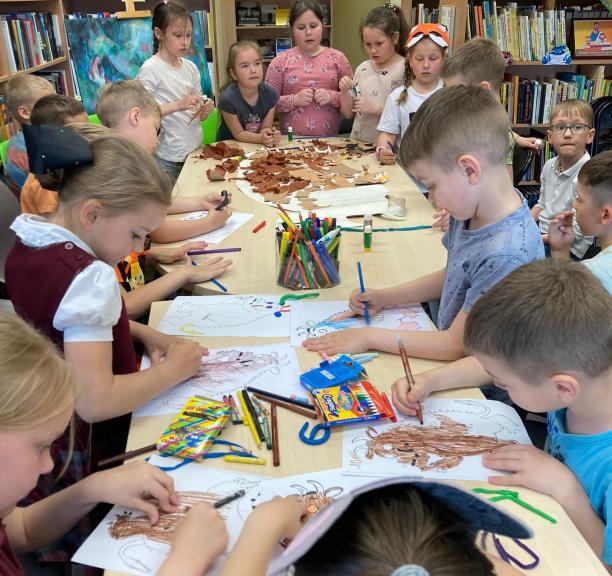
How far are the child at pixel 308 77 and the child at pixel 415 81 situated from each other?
413 mm

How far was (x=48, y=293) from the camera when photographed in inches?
42.5

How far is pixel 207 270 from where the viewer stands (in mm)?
1646

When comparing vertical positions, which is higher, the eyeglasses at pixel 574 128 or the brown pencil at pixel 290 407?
the eyeglasses at pixel 574 128

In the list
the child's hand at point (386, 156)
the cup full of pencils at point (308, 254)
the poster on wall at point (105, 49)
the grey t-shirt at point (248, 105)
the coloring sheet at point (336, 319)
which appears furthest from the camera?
the poster on wall at point (105, 49)

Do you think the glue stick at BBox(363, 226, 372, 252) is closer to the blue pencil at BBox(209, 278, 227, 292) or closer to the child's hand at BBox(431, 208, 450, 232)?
the child's hand at BBox(431, 208, 450, 232)

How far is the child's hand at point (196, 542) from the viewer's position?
740 mm

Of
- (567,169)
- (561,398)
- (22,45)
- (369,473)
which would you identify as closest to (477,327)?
(561,398)

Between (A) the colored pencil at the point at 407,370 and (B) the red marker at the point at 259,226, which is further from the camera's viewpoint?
(B) the red marker at the point at 259,226

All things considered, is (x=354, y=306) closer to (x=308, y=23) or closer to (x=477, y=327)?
(x=477, y=327)

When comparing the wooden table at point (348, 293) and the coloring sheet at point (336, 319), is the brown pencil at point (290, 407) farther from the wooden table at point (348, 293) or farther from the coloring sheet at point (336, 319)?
the coloring sheet at point (336, 319)

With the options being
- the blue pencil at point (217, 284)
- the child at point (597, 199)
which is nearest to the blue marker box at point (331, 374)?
the blue pencil at point (217, 284)

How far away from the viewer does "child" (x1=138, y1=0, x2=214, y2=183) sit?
9.93 ft

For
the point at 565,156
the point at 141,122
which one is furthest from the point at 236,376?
the point at 565,156

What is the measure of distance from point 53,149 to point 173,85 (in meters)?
2.24
